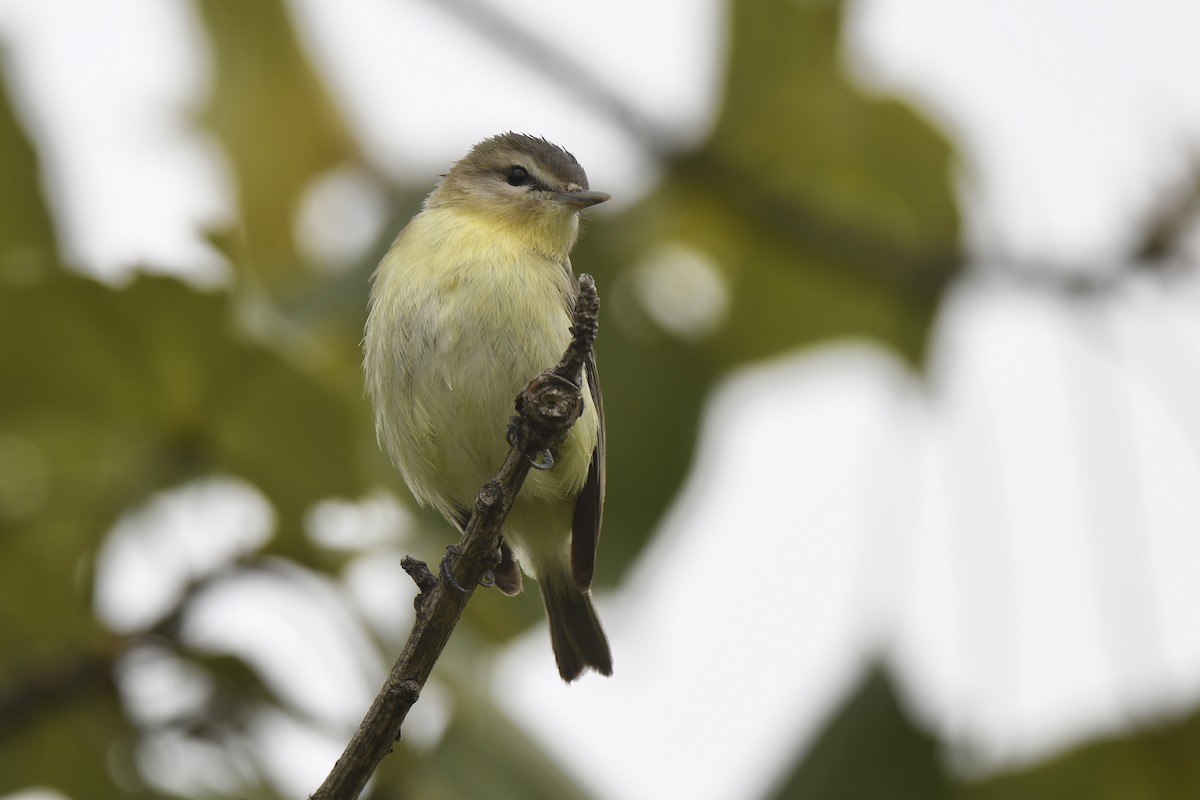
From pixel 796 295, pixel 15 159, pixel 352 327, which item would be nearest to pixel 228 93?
pixel 15 159

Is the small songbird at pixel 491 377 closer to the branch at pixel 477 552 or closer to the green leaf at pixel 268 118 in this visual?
the branch at pixel 477 552

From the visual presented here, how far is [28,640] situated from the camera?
4703 mm

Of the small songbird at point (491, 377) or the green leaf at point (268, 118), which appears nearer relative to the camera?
the small songbird at point (491, 377)

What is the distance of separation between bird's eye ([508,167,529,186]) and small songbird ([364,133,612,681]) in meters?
0.32

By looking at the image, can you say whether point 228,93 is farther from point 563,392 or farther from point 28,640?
point 563,392

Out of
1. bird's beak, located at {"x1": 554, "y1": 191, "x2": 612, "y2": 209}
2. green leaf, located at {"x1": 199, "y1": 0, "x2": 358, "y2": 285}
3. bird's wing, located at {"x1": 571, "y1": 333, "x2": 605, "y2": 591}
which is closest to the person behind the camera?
bird's wing, located at {"x1": 571, "y1": 333, "x2": 605, "y2": 591}

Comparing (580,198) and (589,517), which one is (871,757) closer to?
(589,517)

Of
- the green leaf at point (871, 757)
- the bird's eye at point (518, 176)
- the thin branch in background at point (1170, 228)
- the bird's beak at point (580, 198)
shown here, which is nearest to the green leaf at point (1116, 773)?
the green leaf at point (871, 757)

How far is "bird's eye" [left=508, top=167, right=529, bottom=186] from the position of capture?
519 centimetres

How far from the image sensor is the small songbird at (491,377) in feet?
13.2

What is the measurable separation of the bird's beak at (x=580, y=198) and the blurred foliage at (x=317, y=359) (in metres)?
0.97

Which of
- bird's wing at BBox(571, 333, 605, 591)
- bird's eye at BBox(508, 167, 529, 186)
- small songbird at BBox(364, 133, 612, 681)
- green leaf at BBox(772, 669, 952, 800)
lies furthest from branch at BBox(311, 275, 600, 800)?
green leaf at BBox(772, 669, 952, 800)

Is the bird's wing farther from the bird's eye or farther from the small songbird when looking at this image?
the bird's eye

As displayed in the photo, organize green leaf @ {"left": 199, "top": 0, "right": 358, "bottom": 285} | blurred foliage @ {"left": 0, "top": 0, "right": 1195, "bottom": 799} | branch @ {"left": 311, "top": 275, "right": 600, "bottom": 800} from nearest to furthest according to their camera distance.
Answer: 1. branch @ {"left": 311, "top": 275, "right": 600, "bottom": 800}
2. blurred foliage @ {"left": 0, "top": 0, "right": 1195, "bottom": 799}
3. green leaf @ {"left": 199, "top": 0, "right": 358, "bottom": 285}
